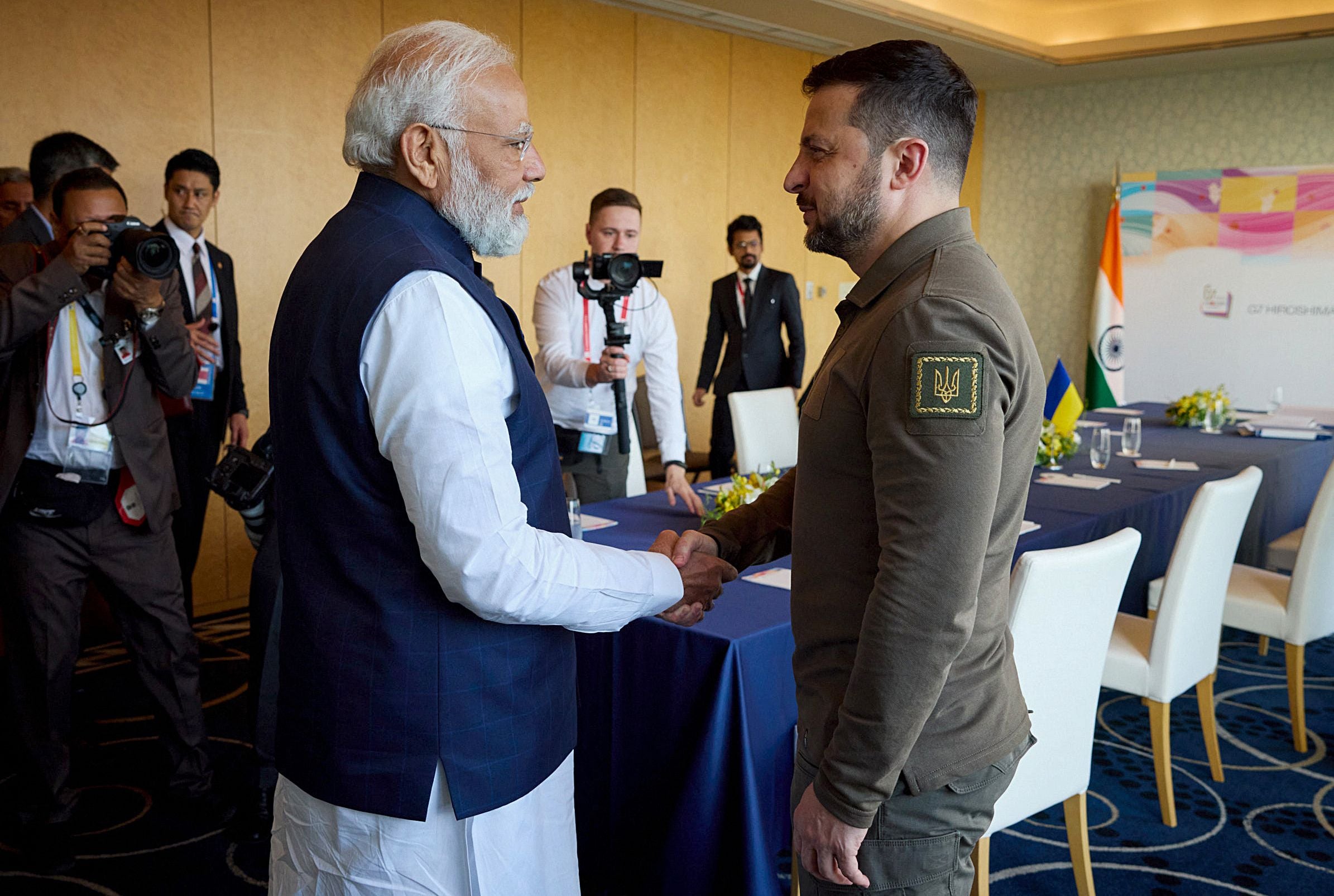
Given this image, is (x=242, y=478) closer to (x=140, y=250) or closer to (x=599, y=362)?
(x=140, y=250)

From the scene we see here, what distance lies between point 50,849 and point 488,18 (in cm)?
479

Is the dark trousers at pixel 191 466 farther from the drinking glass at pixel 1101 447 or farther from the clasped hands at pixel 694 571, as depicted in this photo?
the drinking glass at pixel 1101 447

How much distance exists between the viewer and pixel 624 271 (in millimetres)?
3166

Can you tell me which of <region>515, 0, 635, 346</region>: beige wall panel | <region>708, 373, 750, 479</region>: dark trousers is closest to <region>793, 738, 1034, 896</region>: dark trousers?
<region>708, 373, 750, 479</region>: dark trousers

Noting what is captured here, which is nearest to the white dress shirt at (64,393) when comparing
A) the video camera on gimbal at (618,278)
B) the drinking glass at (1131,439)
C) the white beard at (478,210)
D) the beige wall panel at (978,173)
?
the video camera on gimbal at (618,278)

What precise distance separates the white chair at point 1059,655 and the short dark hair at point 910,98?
3.31ft

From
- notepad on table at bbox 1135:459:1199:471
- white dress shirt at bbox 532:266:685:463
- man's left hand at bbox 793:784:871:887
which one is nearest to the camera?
man's left hand at bbox 793:784:871:887

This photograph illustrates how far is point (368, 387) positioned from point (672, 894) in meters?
1.33

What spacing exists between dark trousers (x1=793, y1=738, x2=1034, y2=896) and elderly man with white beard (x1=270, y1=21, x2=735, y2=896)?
16.5 inches

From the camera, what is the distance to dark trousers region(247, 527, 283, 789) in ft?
8.00

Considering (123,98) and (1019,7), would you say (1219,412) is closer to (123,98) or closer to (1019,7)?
(1019,7)

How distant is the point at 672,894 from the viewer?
83.6 inches

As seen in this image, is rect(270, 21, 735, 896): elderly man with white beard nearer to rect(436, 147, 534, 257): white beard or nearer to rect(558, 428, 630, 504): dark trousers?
rect(436, 147, 534, 257): white beard

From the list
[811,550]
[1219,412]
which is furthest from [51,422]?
[1219,412]
